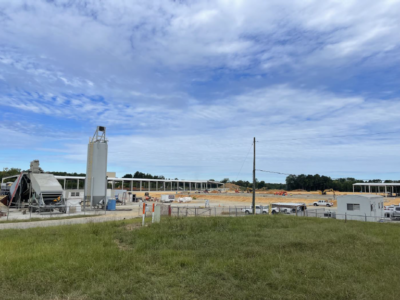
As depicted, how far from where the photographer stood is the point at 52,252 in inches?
374

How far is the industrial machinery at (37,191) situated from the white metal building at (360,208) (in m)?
28.2

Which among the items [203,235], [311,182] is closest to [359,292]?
[203,235]

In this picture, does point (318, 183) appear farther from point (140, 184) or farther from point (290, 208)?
point (290, 208)

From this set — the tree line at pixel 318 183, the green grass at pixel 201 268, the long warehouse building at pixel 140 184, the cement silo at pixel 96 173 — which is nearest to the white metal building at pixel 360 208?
the green grass at pixel 201 268

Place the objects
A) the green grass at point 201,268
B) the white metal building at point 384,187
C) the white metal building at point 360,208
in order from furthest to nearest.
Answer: the white metal building at point 384,187 → the white metal building at point 360,208 → the green grass at point 201,268

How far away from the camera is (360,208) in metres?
29.0

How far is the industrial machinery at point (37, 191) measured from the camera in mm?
30484

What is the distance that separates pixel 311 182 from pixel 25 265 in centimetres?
13687

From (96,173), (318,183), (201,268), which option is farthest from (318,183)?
(201,268)

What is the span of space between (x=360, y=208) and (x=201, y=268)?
26.3 metres

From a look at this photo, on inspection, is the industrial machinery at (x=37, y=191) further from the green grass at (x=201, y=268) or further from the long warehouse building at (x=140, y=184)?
the long warehouse building at (x=140, y=184)

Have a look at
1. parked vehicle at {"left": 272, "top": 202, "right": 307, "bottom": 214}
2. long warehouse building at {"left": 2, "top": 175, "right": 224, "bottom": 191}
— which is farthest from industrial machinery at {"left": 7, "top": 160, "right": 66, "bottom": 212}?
long warehouse building at {"left": 2, "top": 175, "right": 224, "bottom": 191}

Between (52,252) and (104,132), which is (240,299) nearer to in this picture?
(52,252)

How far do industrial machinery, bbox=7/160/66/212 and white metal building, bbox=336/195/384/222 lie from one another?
92.6 feet
